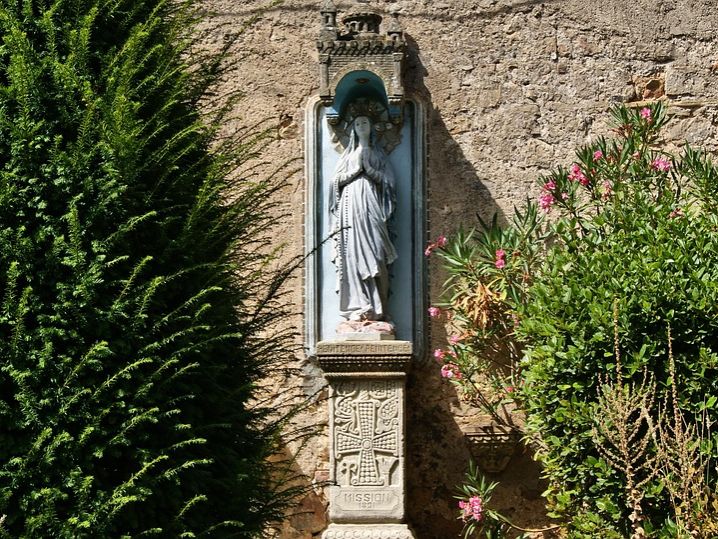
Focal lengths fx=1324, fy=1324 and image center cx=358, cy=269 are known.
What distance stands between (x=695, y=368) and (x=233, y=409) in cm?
251

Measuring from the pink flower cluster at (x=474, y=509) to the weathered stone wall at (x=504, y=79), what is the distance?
5.49 feet

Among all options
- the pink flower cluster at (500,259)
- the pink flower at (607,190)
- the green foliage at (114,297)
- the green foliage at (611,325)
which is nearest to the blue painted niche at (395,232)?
the pink flower cluster at (500,259)

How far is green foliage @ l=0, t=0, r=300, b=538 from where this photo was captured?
14.0 feet

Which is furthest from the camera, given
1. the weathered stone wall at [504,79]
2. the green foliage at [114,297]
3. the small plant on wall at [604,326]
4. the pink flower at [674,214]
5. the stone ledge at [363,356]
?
the weathered stone wall at [504,79]

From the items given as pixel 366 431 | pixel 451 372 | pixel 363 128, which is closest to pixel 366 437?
pixel 366 431

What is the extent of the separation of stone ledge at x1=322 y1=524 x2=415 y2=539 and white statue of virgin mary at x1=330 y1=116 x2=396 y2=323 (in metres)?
1.16

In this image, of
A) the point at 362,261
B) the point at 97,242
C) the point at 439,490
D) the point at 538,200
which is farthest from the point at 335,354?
the point at 97,242

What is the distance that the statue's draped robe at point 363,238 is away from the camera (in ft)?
24.7

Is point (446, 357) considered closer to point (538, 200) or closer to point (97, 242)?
point (538, 200)

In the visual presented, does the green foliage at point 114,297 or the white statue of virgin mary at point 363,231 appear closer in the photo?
the green foliage at point 114,297

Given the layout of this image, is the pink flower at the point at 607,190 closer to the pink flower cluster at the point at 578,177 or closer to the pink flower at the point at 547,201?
the pink flower cluster at the point at 578,177

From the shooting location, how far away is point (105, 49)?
491 centimetres

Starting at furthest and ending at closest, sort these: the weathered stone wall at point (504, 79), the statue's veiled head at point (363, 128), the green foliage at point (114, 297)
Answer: the weathered stone wall at point (504, 79), the statue's veiled head at point (363, 128), the green foliage at point (114, 297)

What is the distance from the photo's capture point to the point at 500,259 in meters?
7.23
